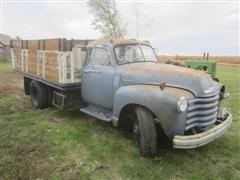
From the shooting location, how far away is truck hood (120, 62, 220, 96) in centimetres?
396

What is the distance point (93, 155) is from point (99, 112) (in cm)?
132

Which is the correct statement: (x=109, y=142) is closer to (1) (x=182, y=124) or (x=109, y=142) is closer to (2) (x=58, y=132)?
(2) (x=58, y=132)

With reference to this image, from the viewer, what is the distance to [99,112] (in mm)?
5516

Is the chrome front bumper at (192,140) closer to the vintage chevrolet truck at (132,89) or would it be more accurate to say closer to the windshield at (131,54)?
the vintage chevrolet truck at (132,89)

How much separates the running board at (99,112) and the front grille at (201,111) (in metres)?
1.74

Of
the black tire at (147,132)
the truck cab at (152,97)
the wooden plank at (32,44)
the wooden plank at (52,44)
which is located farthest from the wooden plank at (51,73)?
the black tire at (147,132)

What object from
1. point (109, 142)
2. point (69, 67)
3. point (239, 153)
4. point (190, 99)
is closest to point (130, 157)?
point (109, 142)

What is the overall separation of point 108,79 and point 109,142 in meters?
1.25

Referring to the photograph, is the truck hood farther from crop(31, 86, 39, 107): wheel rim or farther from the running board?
crop(31, 86, 39, 107): wheel rim

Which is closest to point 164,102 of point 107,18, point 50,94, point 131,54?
point 131,54

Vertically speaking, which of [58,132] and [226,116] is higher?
[226,116]

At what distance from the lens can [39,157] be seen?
4.28m

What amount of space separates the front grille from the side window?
2045 mm

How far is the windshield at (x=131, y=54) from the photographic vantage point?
5.15m
